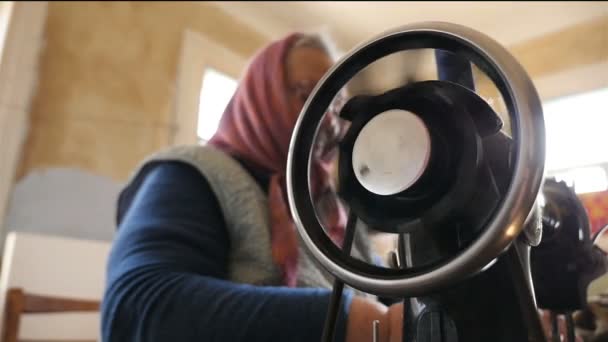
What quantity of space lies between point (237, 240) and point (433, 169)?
1.25ft

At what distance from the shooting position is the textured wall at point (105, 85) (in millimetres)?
1548

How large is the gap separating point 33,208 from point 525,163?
1.58 meters

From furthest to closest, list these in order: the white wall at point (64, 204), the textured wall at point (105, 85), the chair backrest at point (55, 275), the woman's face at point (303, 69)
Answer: the textured wall at point (105, 85), the white wall at point (64, 204), the chair backrest at point (55, 275), the woman's face at point (303, 69)

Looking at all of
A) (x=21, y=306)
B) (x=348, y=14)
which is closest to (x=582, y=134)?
(x=21, y=306)

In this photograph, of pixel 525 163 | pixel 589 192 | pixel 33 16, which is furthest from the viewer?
pixel 33 16

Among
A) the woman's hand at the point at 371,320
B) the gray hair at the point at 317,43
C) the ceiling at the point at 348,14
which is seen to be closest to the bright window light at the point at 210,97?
the ceiling at the point at 348,14

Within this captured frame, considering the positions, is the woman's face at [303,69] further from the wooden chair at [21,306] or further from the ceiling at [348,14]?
the ceiling at [348,14]

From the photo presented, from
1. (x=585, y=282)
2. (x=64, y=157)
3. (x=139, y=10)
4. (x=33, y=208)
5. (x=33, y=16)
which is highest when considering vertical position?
(x=139, y=10)

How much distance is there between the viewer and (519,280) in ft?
0.70

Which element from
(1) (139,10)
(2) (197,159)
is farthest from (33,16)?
(2) (197,159)

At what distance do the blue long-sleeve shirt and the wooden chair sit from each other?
2.66 feet

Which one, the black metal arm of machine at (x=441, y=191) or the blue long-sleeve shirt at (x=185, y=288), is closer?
the black metal arm of machine at (x=441, y=191)

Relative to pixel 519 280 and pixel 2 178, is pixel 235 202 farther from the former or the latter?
pixel 2 178

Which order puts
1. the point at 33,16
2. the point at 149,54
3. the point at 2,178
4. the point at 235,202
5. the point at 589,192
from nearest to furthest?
the point at 589,192 < the point at 235,202 < the point at 2,178 < the point at 33,16 < the point at 149,54
